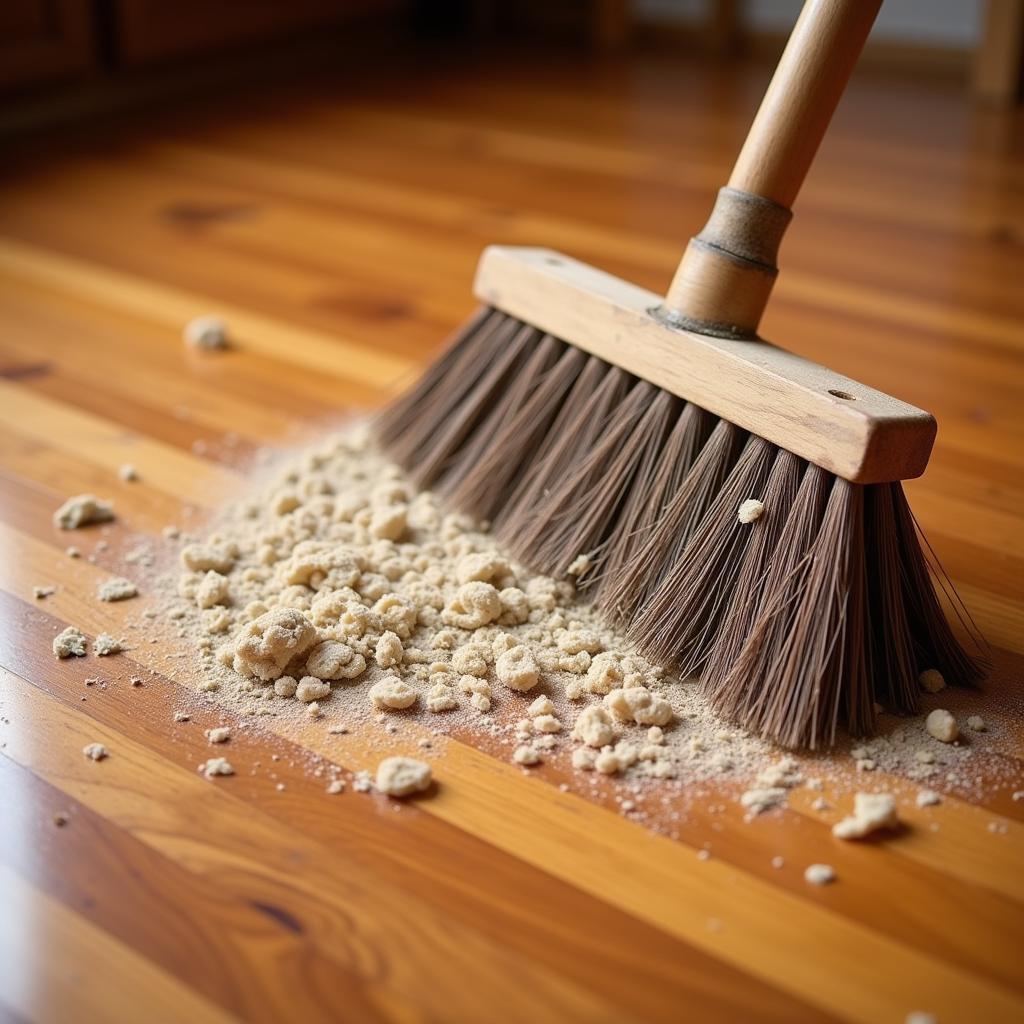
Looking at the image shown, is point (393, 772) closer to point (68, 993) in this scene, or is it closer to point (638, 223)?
point (68, 993)

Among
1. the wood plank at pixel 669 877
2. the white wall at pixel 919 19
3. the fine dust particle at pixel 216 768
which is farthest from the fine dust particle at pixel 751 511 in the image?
the white wall at pixel 919 19

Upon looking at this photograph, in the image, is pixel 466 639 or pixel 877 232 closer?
pixel 466 639

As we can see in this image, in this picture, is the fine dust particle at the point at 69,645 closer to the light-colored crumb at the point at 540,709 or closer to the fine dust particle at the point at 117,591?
the fine dust particle at the point at 117,591

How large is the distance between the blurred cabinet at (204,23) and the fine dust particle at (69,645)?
5.04 feet

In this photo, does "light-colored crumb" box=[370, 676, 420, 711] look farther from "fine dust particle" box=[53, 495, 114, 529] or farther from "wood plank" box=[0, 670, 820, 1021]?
"fine dust particle" box=[53, 495, 114, 529]

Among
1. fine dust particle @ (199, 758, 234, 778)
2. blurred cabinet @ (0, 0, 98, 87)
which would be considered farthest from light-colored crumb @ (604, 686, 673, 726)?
blurred cabinet @ (0, 0, 98, 87)

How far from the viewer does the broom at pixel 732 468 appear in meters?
0.84

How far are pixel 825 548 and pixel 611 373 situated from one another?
25cm

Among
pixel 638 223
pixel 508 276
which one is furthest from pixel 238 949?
pixel 638 223

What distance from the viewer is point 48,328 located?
1474 millimetres

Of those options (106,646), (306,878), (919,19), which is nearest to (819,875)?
(306,878)

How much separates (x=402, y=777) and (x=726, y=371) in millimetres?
360

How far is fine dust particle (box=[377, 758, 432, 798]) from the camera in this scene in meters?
0.77

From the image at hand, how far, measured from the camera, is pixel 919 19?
2.70m
